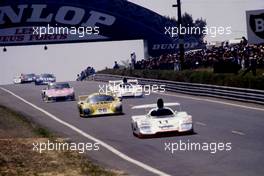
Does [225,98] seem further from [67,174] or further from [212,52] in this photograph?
[67,174]

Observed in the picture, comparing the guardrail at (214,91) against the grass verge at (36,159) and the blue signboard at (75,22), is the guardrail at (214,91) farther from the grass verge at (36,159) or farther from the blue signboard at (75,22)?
the blue signboard at (75,22)

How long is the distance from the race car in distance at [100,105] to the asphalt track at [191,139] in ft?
1.12

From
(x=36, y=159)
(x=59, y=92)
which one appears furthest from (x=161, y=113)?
(x=59, y=92)

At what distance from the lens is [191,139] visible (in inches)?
711

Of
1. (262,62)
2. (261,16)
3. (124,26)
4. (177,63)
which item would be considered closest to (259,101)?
(262,62)

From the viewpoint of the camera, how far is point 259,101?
95.7ft

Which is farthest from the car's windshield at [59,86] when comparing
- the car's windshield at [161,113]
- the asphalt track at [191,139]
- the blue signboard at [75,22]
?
the blue signboard at [75,22]

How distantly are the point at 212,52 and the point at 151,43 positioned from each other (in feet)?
66.2

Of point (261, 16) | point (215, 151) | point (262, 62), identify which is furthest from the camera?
point (261, 16)

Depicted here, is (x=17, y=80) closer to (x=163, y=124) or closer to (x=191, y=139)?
(x=163, y=124)

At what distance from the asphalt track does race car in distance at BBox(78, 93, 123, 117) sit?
0.34 metres

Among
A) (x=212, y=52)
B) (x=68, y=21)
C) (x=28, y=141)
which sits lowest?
(x=28, y=141)

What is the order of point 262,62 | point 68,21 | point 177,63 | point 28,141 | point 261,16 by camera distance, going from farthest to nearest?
point 68,21, point 177,63, point 261,16, point 262,62, point 28,141

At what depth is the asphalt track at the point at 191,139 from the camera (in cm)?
1367
